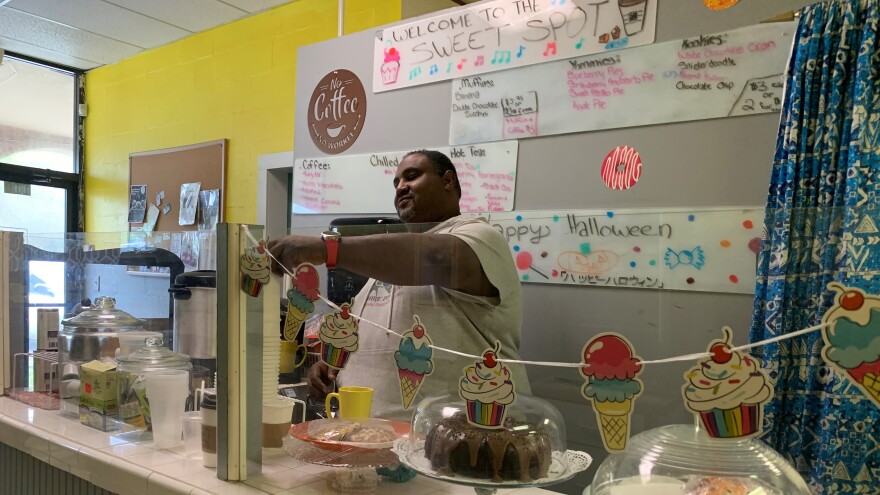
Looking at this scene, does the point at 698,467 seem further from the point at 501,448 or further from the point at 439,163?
the point at 439,163

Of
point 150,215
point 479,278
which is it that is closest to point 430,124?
point 479,278

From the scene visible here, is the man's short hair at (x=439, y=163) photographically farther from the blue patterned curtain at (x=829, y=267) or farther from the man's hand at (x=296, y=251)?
the blue patterned curtain at (x=829, y=267)

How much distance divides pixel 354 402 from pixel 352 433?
0.06 metres

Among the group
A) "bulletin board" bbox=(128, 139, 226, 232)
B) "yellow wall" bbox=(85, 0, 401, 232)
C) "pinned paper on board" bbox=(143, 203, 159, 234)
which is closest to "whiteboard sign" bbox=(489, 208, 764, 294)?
"yellow wall" bbox=(85, 0, 401, 232)

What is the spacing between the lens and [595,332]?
0.96 metres

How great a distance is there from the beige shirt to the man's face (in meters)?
0.50

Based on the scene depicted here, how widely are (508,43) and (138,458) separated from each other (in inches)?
65.1

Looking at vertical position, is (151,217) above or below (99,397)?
above

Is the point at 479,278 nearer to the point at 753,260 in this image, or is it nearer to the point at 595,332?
the point at 595,332

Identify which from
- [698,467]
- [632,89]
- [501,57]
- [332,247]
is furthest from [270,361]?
[501,57]

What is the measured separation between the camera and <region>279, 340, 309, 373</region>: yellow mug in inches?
51.8

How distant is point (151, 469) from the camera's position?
49.8 inches

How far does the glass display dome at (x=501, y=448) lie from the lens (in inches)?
37.2

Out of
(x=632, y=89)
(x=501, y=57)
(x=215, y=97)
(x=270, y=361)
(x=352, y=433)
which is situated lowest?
(x=352, y=433)
